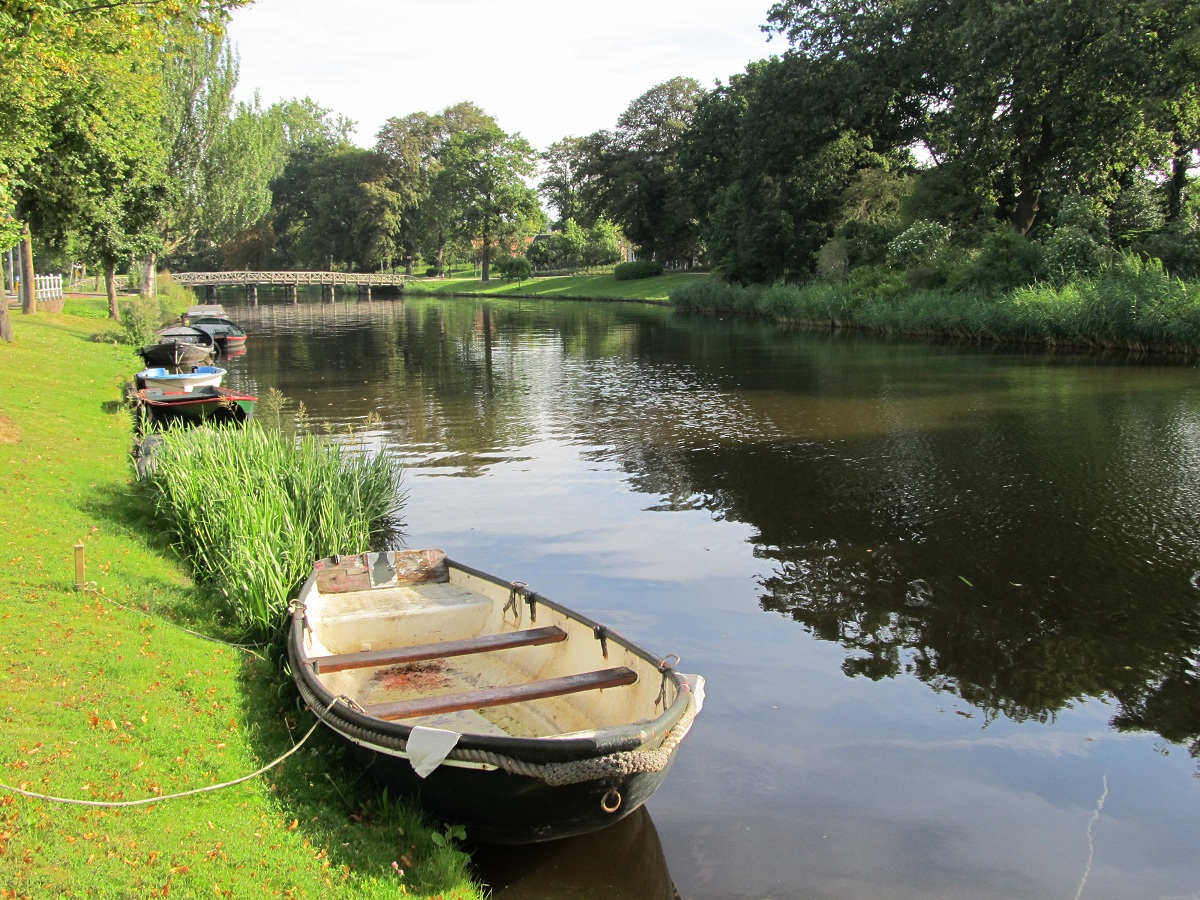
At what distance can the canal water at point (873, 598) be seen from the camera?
6.59 meters

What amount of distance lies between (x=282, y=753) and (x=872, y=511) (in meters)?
9.97

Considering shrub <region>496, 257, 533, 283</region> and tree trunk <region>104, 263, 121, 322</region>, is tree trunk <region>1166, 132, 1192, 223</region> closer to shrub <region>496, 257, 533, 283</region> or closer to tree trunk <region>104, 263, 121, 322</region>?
tree trunk <region>104, 263, 121, 322</region>

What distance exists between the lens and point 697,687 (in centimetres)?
657

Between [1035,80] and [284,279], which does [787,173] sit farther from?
[284,279]

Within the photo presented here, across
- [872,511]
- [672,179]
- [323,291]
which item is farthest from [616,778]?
[323,291]

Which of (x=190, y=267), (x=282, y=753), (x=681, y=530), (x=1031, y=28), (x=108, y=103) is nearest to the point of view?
(x=282, y=753)

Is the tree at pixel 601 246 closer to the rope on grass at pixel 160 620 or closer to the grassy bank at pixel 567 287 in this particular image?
the grassy bank at pixel 567 287

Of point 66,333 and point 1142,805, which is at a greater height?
point 66,333

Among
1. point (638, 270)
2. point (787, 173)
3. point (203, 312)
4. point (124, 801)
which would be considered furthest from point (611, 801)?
point (638, 270)

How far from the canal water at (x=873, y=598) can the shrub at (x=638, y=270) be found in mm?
59176

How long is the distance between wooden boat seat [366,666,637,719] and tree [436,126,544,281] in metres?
95.6

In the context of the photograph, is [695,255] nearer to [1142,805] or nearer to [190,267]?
[190,267]

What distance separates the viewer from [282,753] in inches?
273

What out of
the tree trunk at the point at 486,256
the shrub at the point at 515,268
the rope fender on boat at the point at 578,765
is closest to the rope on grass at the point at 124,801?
the rope fender on boat at the point at 578,765
